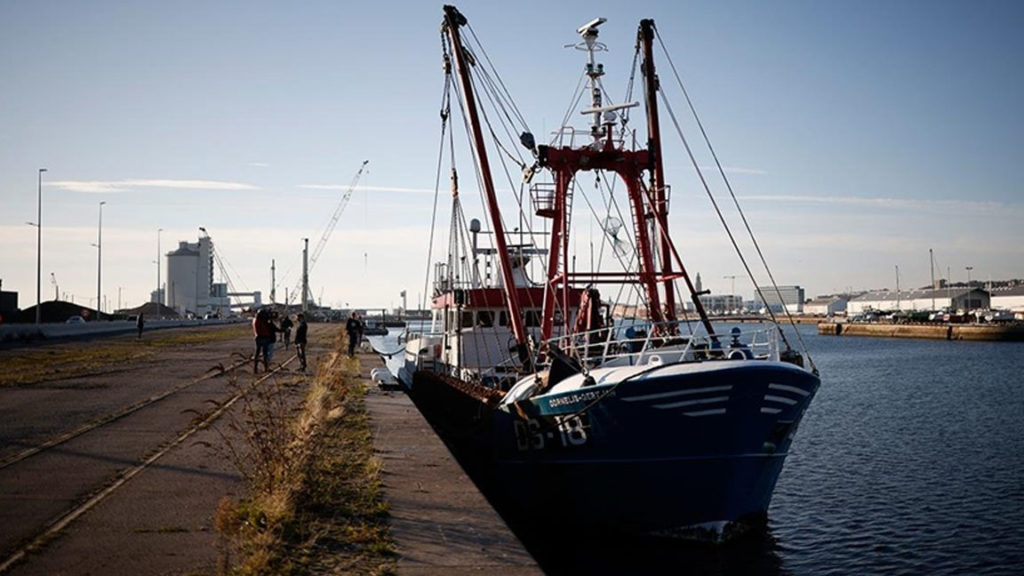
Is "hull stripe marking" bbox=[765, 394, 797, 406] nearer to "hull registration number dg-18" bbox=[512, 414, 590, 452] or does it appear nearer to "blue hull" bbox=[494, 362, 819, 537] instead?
"blue hull" bbox=[494, 362, 819, 537]

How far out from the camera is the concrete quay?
920 centimetres

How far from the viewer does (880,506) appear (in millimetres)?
20125

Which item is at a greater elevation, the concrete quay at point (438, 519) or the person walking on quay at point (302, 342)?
the person walking on quay at point (302, 342)

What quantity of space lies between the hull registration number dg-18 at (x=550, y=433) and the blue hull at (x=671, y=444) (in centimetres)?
2

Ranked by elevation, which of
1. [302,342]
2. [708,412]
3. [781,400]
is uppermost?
[302,342]

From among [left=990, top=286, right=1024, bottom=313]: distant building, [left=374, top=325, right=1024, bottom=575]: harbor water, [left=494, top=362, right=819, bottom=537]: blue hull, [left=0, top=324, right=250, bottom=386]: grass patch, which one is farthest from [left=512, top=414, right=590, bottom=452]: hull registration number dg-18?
[left=990, top=286, right=1024, bottom=313]: distant building

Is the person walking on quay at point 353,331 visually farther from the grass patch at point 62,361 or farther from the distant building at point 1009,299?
the distant building at point 1009,299

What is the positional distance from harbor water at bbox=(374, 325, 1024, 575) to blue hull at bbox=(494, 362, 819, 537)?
0.68 m

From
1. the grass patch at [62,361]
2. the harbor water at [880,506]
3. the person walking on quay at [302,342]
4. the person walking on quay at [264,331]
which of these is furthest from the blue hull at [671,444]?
the person walking on quay at [302,342]

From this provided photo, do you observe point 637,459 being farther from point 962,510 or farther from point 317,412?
point 962,510

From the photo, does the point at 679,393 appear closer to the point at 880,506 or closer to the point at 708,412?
the point at 708,412

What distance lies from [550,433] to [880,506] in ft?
28.1

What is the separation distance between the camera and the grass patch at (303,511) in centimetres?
883

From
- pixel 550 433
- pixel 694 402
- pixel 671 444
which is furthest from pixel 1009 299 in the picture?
pixel 694 402
